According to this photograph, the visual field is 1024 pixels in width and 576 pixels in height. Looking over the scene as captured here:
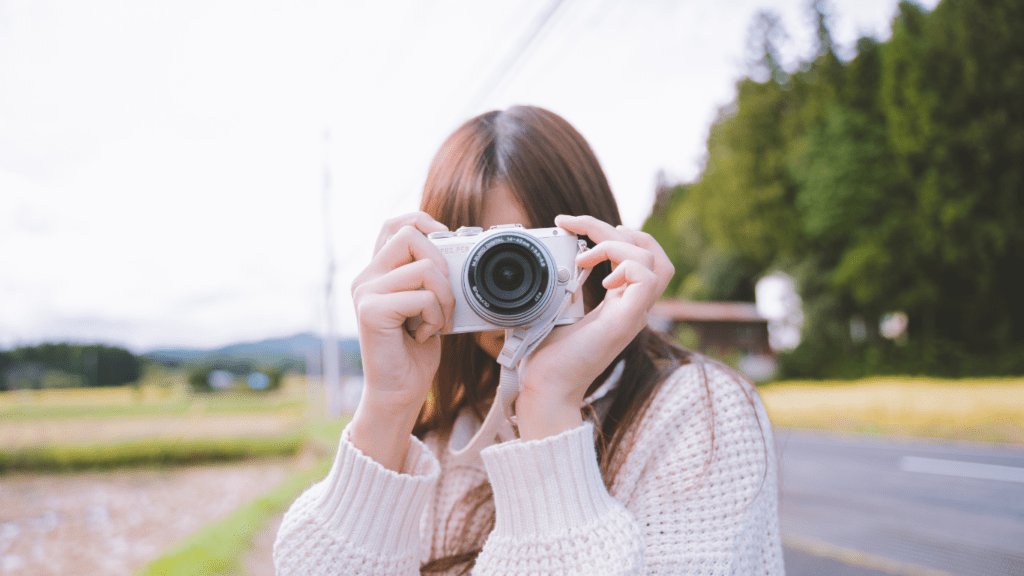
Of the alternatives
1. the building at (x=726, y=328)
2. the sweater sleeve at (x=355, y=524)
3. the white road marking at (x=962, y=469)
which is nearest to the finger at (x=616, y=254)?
the sweater sleeve at (x=355, y=524)

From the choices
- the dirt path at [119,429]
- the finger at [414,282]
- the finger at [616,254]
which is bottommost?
the dirt path at [119,429]

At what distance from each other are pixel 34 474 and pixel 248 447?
20.1 feet

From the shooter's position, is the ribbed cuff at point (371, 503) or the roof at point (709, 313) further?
the roof at point (709, 313)

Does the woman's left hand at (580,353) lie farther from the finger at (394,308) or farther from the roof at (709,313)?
the roof at (709,313)

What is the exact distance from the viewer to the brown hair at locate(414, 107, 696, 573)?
1.07 metres

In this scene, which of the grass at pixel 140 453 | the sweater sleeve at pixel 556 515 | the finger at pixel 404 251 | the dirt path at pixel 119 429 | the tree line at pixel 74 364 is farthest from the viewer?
the dirt path at pixel 119 429

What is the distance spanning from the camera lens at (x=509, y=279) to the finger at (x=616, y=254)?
0.21 feet

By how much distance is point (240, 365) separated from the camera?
1205 centimetres

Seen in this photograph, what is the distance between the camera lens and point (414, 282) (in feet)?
3.39

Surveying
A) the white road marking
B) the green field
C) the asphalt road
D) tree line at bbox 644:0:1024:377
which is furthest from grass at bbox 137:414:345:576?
tree line at bbox 644:0:1024:377

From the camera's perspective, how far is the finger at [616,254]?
0.98m

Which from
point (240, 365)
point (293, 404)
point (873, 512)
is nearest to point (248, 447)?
point (293, 404)

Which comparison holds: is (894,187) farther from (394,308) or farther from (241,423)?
(241,423)

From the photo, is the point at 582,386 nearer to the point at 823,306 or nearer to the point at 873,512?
the point at 873,512
